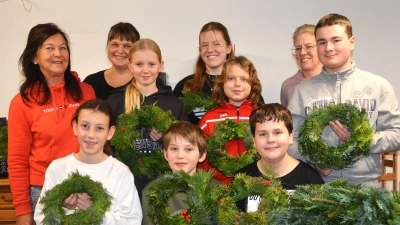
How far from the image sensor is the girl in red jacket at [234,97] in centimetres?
342

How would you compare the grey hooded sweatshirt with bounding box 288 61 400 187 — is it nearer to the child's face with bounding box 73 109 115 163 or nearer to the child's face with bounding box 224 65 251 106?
the child's face with bounding box 224 65 251 106

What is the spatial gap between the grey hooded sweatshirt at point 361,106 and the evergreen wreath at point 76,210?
50.3 inches

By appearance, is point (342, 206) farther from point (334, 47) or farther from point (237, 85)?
point (237, 85)

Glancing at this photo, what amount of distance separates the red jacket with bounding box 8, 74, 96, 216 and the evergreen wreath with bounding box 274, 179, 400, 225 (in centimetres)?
196

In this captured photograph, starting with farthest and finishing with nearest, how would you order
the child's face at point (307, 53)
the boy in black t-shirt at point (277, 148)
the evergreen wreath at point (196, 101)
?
the child's face at point (307, 53) → the evergreen wreath at point (196, 101) → the boy in black t-shirt at point (277, 148)

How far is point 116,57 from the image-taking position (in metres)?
3.93

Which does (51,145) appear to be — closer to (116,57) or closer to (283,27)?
(116,57)

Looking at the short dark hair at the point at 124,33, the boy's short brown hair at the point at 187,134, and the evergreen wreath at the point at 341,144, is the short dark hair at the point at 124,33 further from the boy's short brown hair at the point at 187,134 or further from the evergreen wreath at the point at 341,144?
the evergreen wreath at the point at 341,144

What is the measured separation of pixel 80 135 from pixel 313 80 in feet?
4.95

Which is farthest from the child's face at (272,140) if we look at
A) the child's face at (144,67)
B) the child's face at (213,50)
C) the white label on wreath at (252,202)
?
the child's face at (213,50)

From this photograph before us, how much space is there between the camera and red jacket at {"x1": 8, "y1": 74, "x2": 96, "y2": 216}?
3141 millimetres

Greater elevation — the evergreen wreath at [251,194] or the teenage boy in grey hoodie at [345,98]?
the teenage boy in grey hoodie at [345,98]

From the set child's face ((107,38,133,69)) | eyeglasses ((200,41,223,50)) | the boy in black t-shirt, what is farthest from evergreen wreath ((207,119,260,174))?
child's face ((107,38,133,69))

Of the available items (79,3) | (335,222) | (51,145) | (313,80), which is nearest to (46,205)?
(51,145)
